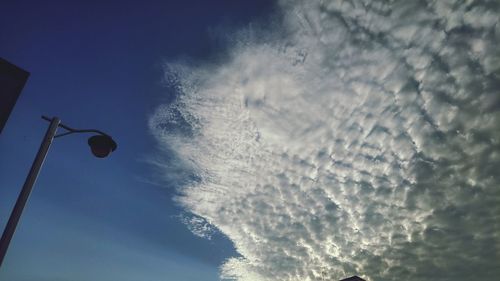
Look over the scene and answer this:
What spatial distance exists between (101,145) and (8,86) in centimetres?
200

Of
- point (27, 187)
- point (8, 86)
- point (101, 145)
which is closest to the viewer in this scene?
point (27, 187)

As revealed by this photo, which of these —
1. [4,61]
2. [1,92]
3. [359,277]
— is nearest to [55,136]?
[1,92]

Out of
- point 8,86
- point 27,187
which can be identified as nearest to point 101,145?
point 27,187

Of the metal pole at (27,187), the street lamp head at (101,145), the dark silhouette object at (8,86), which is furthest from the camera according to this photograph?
the street lamp head at (101,145)

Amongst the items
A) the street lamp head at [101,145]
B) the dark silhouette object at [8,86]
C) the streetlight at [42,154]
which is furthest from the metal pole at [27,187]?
the street lamp head at [101,145]

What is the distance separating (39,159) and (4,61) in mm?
1924

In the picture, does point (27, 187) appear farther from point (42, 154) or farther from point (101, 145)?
point (101, 145)

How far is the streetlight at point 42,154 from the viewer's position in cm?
480

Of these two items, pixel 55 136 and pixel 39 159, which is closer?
pixel 39 159

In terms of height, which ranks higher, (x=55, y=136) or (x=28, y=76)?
(x=28, y=76)

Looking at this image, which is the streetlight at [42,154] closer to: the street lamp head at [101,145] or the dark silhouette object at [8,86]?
the street lamp head at [101,145]

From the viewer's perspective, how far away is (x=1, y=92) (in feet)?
17.8

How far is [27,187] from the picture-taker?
5.14m

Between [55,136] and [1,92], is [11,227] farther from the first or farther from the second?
Answer: [1,92]
